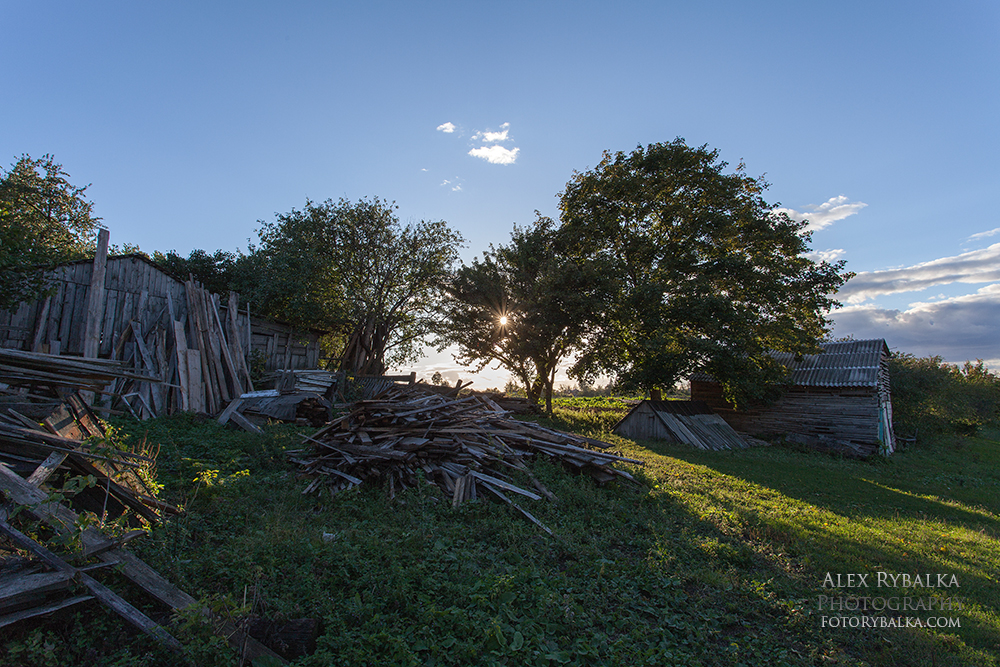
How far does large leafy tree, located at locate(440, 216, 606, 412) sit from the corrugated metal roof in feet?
34.3

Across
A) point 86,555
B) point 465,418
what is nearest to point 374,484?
point 465,418

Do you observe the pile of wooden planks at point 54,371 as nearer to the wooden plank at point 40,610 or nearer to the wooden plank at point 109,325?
the wooden plank at point 40,610

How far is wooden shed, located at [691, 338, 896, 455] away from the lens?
751 inches

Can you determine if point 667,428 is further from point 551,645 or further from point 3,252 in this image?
point 3,252

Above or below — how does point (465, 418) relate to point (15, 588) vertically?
above

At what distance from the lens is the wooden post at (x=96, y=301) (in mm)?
11648

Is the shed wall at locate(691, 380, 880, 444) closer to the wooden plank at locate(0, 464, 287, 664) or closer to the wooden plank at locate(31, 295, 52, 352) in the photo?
the wooden plank at locate(0, 464, 287, 664)

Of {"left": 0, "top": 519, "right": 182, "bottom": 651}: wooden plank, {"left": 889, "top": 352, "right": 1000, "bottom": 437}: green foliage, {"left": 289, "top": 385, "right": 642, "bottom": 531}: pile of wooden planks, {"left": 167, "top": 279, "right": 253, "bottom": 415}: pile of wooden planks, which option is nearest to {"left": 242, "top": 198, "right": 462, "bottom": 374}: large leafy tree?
{"left": 167, "top": 279, "right": 253, "bottom": 415}: pile of wooden planks

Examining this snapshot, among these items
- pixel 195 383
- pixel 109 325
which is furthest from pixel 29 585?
pixel 109 325

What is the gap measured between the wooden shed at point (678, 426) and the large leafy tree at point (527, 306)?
4902mm

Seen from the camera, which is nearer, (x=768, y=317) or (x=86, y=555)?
(x=86, y=555)

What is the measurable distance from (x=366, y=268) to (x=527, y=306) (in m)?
10.6

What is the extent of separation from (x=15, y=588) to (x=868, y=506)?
13218 mm

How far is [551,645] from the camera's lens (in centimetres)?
376
